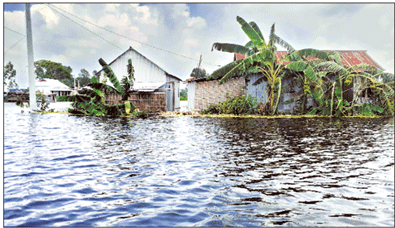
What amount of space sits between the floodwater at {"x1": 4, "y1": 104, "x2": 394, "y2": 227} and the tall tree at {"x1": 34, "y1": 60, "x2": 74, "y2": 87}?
724 inches

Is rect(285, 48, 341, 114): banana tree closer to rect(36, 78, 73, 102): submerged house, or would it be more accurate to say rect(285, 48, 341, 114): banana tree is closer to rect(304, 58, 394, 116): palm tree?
rect(304, 58, 394, 116): palm tree

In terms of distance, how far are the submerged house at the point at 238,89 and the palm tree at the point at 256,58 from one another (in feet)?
2.61

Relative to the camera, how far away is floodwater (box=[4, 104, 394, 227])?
3631mm

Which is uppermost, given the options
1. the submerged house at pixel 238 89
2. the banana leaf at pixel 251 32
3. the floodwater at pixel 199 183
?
the banana leaf at pixel 251 32

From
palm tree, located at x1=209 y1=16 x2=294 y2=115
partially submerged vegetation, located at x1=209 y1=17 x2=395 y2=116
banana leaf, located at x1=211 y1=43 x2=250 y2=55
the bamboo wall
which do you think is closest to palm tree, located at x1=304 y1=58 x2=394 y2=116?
partially submerged vegetation, located at x1=209 y1=17 x2=395 y2=116

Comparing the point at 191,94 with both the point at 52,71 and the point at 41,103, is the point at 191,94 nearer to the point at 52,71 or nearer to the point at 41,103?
the point at 41,103

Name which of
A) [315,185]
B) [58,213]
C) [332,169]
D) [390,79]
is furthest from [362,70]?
[58,213]

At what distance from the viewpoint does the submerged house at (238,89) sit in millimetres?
19891

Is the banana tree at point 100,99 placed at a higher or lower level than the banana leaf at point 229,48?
lower

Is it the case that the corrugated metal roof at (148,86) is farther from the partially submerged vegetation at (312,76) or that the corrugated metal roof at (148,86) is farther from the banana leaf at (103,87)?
the partially submerged vegetation at (312,76)

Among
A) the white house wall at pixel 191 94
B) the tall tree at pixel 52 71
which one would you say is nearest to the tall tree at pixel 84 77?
the tall tree at pixel 52 71

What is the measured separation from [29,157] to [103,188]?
10.2 feet

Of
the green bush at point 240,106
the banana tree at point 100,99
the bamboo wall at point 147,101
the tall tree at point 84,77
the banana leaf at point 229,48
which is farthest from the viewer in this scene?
the tall tree at point 84,77

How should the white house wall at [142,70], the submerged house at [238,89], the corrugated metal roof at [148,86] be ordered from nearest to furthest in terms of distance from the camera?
the submerged house at [238,89], the corrugated metal roof at [148,86], the white house wall at [142,70]
